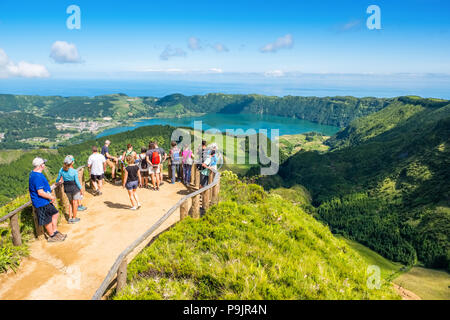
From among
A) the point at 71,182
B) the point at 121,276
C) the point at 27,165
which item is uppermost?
the point at 71,182

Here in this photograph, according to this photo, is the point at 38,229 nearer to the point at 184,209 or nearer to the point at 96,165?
the point at 96,165

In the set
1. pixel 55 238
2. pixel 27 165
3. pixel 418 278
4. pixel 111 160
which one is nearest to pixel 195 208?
pixel 55 238

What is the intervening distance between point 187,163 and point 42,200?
7312 millimetres

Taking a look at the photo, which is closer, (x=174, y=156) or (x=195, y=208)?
(x=195, y=208)

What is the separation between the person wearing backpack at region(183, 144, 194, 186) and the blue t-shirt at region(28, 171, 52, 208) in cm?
708

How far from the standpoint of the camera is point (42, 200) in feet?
26.7

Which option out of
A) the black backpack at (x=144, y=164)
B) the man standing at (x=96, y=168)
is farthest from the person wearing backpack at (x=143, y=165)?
the man standing at (x=96, y=168)

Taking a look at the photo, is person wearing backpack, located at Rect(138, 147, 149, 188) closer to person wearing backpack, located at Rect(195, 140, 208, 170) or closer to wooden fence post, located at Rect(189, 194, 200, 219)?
person wearing backpack, located at Rect(195, 140, 208, 170)

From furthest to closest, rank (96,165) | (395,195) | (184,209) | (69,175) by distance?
(395,195) < (96,165) < (69,175) < (184,209)

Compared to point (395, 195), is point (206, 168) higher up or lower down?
higher up

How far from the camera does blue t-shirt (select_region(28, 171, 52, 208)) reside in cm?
791

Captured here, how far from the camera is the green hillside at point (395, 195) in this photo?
117 m
